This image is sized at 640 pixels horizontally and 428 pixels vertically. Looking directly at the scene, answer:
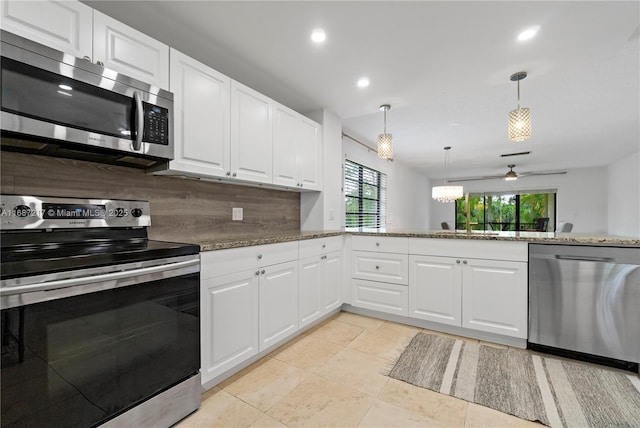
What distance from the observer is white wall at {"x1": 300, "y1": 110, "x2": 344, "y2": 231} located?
3299 millimetres

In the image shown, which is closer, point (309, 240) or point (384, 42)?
point (384, 42)

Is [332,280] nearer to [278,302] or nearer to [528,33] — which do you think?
[278,302]

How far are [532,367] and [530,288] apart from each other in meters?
0.56

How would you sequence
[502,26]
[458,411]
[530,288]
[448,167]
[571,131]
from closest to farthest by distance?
[458,411] → [502,26] → [530,288] → [571,131] → [448,167]

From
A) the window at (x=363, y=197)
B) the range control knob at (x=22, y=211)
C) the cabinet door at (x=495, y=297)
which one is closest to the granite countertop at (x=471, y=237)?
the cabinet door at (x=495, y=297)

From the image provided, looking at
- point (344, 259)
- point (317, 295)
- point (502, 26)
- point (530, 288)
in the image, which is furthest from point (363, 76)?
point (530, 288)

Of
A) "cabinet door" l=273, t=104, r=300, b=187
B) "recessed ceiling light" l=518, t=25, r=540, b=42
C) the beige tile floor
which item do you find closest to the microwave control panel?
"cabinet door" l=273, t=104, r=300, b=187

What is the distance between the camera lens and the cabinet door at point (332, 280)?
2775mm

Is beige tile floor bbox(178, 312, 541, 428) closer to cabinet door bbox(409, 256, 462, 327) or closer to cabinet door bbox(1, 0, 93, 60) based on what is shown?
cabinet door bbox(409, 256, 462, 327)

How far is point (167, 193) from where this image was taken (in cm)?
209

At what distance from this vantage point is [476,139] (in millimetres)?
4930

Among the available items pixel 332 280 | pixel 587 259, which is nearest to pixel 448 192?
pixel 587 259

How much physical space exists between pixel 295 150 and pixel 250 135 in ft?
1.95

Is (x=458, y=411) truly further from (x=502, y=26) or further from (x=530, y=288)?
(x=502, y=26)
